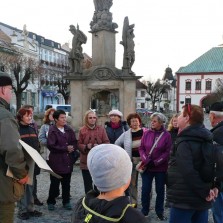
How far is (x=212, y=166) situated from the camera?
12.9 ft

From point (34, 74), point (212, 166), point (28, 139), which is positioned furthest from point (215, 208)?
point (34, 74)

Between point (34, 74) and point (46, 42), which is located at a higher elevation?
point (46, 42)

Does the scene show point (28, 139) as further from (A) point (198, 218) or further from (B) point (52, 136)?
(A) point (198, 218)

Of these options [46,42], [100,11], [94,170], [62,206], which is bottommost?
[62,206]

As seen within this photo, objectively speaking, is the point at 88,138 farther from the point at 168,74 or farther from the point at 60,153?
the point at 168,74

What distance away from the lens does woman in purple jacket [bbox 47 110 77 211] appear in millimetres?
6477

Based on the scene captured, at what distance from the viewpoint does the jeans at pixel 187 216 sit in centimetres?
398

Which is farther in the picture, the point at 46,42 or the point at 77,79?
the point at 46,42

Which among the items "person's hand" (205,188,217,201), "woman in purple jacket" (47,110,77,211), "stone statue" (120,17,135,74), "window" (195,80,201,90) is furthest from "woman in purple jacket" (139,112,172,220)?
"window" (195,80,201,90)

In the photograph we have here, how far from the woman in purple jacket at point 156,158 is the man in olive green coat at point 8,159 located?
2556 mm

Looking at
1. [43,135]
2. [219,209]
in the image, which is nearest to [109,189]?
[219,209]

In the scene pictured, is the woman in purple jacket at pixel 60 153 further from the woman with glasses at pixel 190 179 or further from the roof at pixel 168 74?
the roof at pixel 168 74

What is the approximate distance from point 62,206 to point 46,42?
2945 inches

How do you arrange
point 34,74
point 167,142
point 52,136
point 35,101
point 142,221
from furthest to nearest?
point 35,101 → point 34,74 → point 52,136 → point 167,142 → point 142,221
